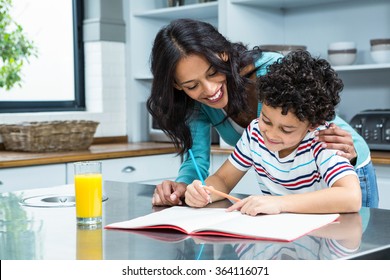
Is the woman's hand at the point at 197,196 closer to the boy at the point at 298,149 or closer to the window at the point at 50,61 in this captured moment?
the boy at the point at 298,149

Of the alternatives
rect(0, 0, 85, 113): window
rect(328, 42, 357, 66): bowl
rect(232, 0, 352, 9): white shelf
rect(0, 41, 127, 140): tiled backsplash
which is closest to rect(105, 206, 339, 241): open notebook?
rect(328, 42, 357, 66): bowl

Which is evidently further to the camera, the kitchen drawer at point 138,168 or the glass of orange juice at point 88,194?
the kitchen drawer at point 138,168

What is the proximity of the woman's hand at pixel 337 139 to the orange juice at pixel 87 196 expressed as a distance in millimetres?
642

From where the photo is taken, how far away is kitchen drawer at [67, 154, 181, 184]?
153 inches

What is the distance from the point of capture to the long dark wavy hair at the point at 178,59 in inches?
80.8

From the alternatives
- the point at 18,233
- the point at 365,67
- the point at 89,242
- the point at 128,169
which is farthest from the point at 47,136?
the point at 89,242

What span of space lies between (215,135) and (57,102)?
1166 millimetres

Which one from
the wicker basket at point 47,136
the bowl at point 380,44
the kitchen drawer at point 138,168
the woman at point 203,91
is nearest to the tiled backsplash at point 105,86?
the wicker basket at point 47,136

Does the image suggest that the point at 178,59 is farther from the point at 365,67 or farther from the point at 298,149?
the point at 365,67

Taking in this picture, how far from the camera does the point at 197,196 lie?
179 cm

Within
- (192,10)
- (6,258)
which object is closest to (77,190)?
(6,258)

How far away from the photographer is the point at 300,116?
1.77 metres

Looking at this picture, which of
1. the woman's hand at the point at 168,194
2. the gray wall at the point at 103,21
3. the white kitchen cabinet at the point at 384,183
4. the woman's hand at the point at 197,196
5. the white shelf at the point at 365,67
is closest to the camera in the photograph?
the woman's hand at the point at 197,196

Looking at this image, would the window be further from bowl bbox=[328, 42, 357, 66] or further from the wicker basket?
bowl bbox=[328, 42, 357, 66]
